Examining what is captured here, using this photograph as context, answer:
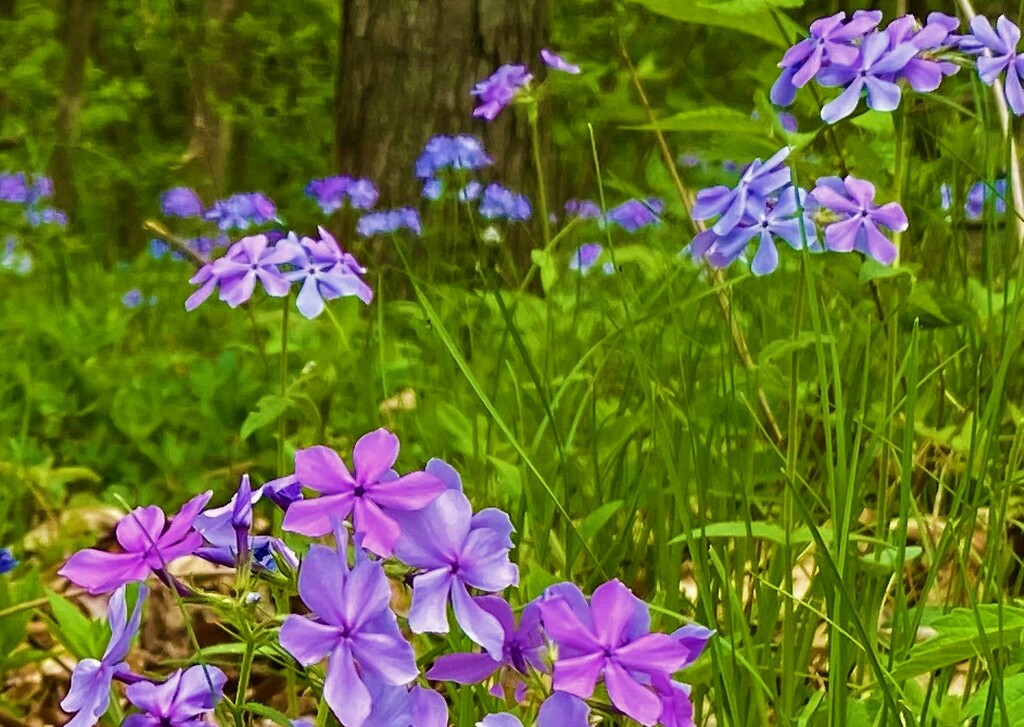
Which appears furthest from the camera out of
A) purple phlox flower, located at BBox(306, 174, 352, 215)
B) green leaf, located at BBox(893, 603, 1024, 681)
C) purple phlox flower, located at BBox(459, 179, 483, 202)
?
purple phlox flower, located at BBox(459, 179, 483, 202)

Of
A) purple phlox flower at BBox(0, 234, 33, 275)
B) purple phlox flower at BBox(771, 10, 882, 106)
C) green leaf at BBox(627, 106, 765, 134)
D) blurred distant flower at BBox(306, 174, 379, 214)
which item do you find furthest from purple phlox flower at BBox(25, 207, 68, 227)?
purple phlox flower at BBox(771, 10, 882, 106)

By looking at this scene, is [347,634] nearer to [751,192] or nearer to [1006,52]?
[751,192]

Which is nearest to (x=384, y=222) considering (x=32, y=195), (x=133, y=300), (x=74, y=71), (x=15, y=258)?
(x=133, y=300)

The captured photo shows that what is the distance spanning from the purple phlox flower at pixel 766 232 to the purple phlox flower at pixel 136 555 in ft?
1.71

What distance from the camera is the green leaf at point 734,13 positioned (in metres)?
0.99

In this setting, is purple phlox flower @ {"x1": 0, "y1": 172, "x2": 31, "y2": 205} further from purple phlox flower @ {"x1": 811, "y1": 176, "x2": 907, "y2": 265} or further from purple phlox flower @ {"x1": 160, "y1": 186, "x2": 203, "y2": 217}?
purple phlox flower @ {"x1": 811, "y1": 176, "x2": 907, "y2": 265}

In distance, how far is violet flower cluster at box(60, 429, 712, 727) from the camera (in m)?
0.46

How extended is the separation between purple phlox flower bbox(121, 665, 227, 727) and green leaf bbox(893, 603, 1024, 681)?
1.23 ft

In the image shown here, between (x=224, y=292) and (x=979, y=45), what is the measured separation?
66 centimetres

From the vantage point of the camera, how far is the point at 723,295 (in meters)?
1.14

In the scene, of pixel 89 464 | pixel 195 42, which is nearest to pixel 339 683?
pixel 89 464

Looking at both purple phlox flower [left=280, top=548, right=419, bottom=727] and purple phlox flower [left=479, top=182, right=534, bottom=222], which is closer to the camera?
purple phlox flower [left=280, top=548, right=419, bottom=727]

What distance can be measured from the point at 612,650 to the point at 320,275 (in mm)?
615

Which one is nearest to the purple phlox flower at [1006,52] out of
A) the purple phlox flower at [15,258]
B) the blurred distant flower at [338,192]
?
the blurred distant flower at [338,192]
